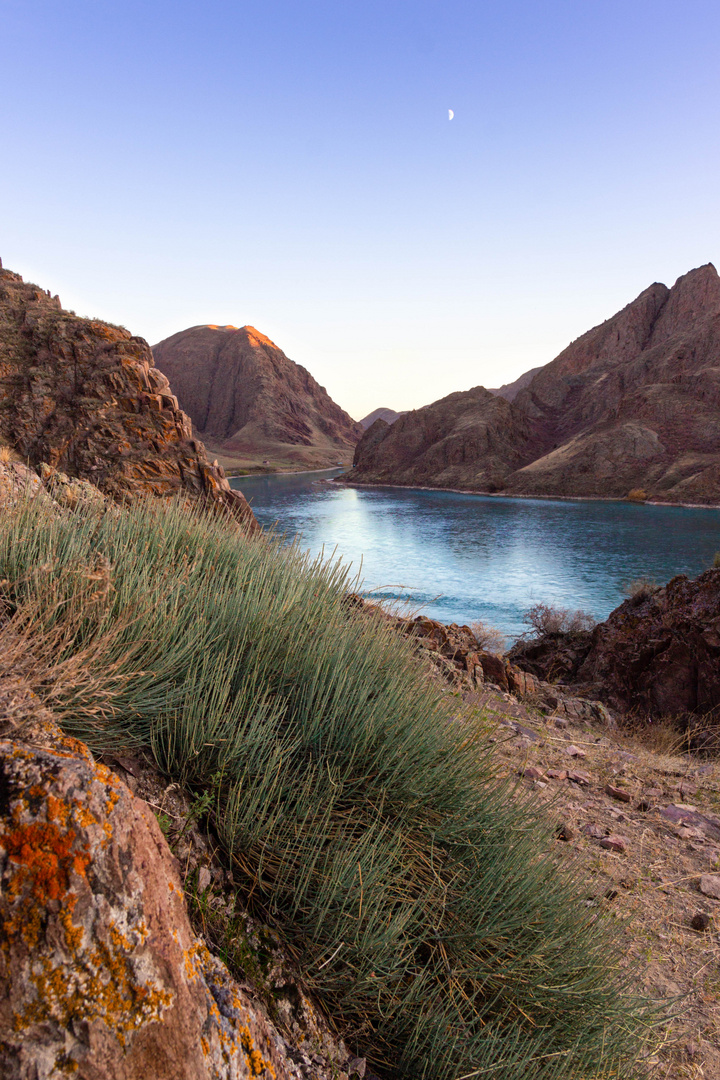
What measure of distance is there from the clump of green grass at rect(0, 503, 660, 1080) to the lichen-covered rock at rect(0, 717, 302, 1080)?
0.42 meters

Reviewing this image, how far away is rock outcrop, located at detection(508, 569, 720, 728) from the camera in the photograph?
323 inches

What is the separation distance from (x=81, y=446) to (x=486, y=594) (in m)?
19.2

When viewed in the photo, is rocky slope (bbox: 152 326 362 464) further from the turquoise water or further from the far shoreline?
the turquoise water

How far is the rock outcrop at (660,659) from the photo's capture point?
820cm

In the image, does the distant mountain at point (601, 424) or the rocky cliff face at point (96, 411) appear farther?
the distant mountain at point (601, 424)

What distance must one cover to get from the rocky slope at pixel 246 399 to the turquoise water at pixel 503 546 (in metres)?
97.6

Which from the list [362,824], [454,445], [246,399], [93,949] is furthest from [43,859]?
[246,399]

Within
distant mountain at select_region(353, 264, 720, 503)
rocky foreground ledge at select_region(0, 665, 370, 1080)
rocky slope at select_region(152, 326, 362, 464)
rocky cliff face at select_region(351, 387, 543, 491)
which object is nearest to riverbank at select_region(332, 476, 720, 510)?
distant mountain at select_region(353, 264, 720, 503)

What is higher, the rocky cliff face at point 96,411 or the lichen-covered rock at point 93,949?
the rocky cliff face at point 96,411

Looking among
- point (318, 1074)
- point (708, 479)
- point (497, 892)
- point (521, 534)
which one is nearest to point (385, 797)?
point (497, 892)

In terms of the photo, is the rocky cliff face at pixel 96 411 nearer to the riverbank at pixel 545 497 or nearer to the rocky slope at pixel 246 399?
the riverbank at pixel 545 497

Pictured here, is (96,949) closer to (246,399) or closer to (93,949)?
(93,949)

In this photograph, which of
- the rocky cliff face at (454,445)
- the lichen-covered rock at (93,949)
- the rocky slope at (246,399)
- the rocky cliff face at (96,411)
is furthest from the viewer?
the rocky slope at (246,399)

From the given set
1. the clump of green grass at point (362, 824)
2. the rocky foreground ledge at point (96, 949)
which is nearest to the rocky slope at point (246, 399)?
the clump of green grass at point (362, 824)
